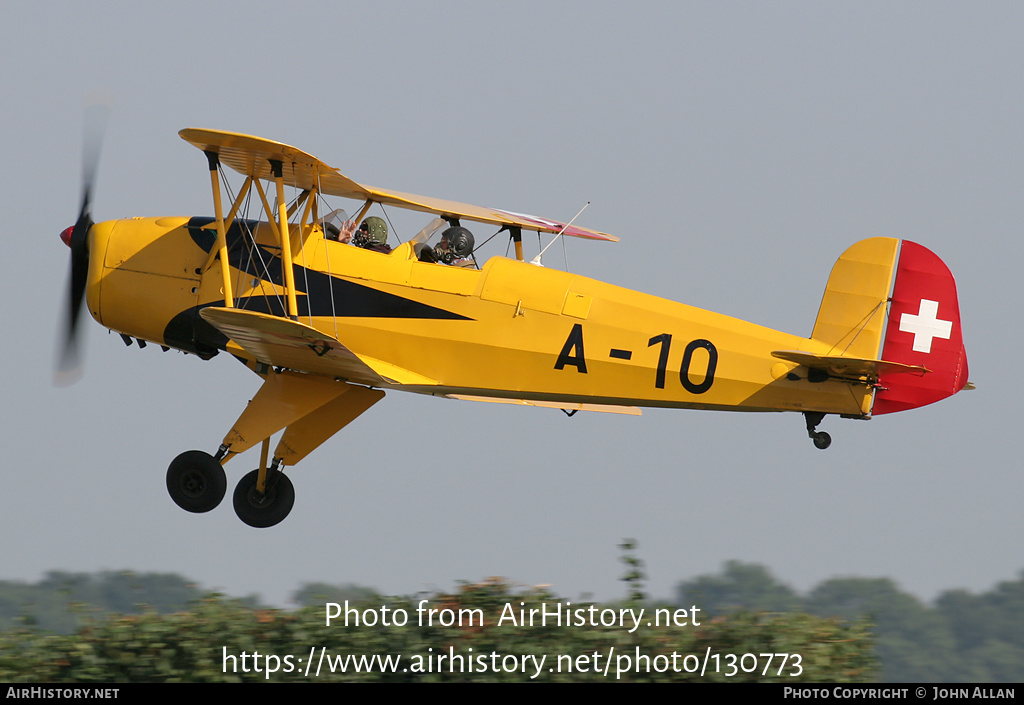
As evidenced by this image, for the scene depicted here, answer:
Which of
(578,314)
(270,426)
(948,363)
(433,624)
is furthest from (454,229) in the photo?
(948,363)

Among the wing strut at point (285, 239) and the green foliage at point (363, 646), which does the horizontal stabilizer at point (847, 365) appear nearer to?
the green foliage at point (363, 646)

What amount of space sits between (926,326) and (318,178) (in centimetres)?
500

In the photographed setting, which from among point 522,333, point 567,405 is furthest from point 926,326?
point 522,333

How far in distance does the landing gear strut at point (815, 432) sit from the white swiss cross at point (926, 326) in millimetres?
944

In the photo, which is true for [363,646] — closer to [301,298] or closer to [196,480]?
[196,480]

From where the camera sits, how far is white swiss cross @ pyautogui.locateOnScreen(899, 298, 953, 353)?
32.8 feet

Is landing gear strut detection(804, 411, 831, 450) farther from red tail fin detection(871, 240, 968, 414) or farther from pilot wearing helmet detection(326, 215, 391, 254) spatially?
pilot wearing helmet detection(326, 215, 391, 254)

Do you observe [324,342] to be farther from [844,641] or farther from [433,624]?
[844,641]

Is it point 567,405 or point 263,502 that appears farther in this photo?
point 263,502

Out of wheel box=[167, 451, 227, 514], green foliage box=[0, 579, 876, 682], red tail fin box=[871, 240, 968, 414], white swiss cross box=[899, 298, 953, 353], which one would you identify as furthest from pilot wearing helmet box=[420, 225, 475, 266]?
white swiss cross box=[899, 298, 953, 353]

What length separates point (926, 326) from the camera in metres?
10.0

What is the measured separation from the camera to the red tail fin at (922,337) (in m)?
9.99

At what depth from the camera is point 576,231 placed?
42.5ft
